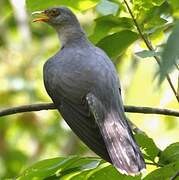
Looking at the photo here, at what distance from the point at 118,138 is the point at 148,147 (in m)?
0.65

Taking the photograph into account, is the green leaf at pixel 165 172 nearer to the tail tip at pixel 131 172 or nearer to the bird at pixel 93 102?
the tail tip at pixel 131 172

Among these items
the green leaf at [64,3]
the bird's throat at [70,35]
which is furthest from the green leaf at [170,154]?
the bird's throat at [70,35]

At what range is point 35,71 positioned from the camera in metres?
7.05

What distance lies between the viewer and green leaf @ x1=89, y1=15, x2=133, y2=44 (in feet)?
10.7

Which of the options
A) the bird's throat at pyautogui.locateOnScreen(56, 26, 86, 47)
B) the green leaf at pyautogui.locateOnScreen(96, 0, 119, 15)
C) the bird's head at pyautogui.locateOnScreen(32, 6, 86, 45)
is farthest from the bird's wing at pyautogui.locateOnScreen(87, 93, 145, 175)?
the bird's head at pyautogui.locateOnScreen(32, 6, 86, 45)

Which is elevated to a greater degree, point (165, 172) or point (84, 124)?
point (165, 172)

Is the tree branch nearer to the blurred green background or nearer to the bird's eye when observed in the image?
the bird's eye

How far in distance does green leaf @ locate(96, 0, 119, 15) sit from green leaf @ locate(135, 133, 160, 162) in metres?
1.00

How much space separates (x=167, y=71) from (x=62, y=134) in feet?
18.5

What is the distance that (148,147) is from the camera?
2.68 meters

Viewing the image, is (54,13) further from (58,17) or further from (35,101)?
(35,101)

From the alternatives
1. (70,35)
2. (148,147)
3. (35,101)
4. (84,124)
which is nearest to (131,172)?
(148,147)

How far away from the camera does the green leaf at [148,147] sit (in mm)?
2641

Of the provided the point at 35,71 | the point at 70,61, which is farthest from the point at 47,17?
the point at 35,71
